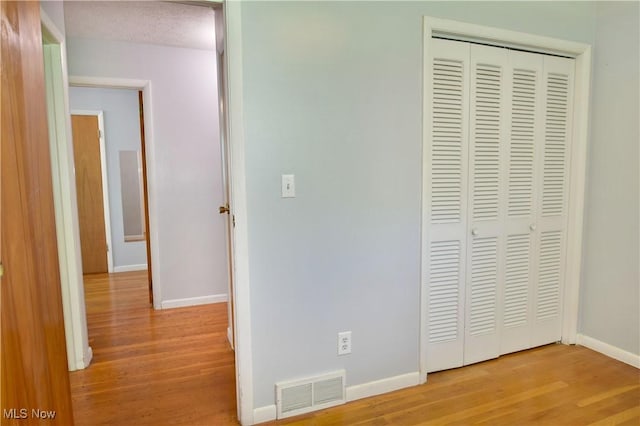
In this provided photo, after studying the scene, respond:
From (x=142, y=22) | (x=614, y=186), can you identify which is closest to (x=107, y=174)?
(x=142, y=22)

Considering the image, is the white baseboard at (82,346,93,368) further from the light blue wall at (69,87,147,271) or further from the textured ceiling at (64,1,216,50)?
the light blue wall at (69,87,147,271)

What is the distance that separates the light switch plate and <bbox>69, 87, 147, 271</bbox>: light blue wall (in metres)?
4.00

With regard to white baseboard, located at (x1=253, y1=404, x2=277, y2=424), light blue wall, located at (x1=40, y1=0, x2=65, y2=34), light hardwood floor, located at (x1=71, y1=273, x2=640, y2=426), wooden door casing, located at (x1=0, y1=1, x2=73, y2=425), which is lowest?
light hardwood floor, located at (x1=71, y1=273, x2=640, y2=426)

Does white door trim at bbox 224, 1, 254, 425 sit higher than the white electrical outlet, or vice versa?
white door trim at bbox 224, 1, 254, 425

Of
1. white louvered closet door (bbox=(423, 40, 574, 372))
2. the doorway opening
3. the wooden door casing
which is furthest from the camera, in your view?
the doorway opening

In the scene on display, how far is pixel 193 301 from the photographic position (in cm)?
373

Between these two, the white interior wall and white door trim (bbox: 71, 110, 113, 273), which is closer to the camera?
the white interior wall

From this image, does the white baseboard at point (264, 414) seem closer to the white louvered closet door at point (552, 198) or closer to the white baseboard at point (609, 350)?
the white louvered closet door at point (552, 198)

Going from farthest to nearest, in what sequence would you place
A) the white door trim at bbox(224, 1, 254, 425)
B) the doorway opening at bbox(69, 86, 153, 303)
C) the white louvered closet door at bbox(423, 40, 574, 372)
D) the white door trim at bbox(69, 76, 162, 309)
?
the doorway opening at bbox(69, 86, 153, 303)
the white door trim at bbox(69, 76, 162, 309)
the white louvered closet door at bbox(423, 40, 574, 372)
the white door trim at bbox(224, 1, 254, 425)

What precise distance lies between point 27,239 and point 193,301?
2.80m

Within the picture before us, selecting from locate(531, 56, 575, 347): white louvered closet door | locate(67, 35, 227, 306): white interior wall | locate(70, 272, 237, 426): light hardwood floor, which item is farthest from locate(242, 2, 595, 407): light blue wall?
locate(67, 35, 227, 306): white interior wall

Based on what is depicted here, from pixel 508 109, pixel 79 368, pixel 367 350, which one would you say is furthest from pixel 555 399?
pixel 79 368

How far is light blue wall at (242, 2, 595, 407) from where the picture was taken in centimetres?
184

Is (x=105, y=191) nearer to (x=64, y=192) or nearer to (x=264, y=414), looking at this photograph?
(x=64, y=192)
